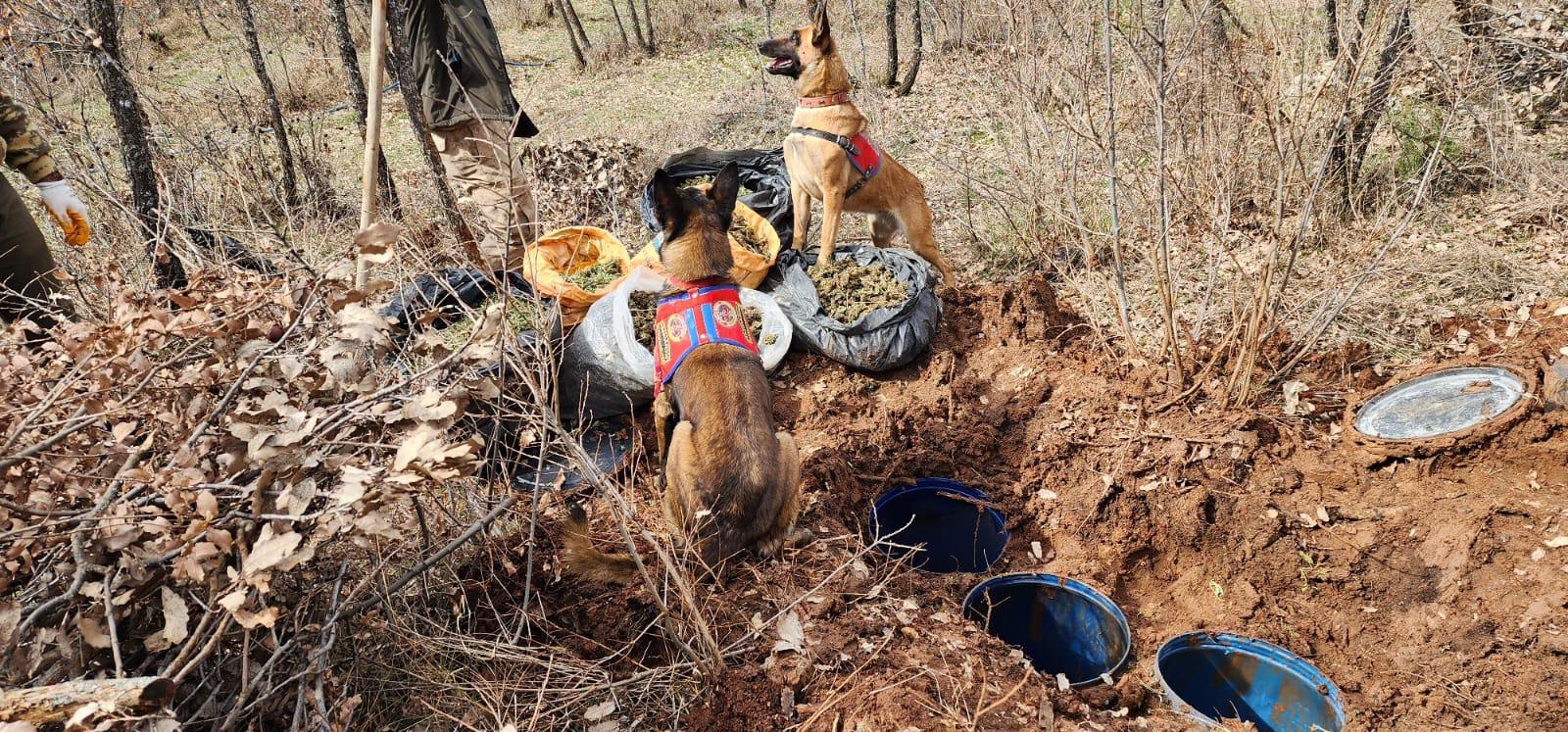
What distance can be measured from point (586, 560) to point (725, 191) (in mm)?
2067

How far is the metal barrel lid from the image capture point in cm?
349

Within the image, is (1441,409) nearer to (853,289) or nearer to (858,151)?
(853,289)

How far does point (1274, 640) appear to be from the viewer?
312 cm

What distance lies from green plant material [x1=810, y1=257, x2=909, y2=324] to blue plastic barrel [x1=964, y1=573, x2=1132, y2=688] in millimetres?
1897

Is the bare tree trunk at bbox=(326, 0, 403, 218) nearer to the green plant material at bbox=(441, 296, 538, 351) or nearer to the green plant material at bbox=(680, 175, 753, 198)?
the green plant material at bbox=(441, 296, 538, 351)

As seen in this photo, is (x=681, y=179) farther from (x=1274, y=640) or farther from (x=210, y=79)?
(x=210, y=79)

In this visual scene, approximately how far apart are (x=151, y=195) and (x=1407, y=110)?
897 cm

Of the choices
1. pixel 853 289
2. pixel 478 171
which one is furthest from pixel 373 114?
pixel 478 171

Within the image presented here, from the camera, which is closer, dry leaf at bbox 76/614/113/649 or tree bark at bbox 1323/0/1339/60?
dry leaf at bbox 76/614/113/649

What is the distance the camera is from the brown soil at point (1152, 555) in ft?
8.61

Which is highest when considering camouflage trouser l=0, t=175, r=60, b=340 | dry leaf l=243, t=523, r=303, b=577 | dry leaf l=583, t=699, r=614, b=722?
camouflage trouser l=0, t=175, r=60, b=340

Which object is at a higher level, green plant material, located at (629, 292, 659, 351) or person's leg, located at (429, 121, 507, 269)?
person's leg, located at (429, 121, 507, 269)

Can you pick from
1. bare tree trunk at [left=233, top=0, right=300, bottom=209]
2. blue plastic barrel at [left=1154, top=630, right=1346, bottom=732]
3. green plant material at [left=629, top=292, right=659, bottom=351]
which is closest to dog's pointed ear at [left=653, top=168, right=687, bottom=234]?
green plant material at [left=629, top=292, right=659, bottom=351]

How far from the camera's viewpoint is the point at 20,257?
3.65 m
